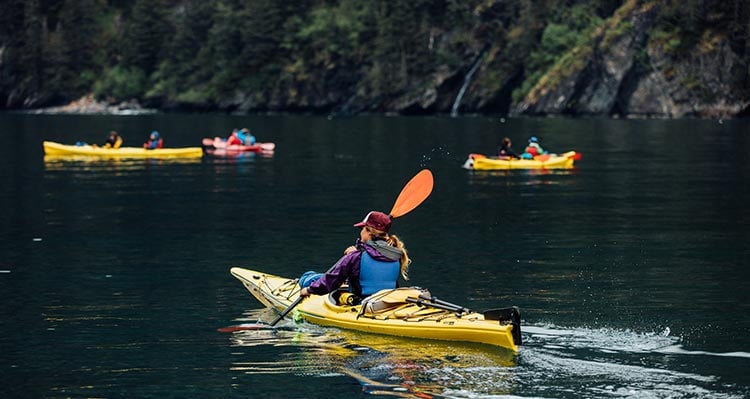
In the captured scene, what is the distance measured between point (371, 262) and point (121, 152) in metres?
42.4

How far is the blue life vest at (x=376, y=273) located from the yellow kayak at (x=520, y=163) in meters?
30.6

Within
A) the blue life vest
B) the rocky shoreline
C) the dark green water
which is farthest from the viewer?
the rocky shoreline

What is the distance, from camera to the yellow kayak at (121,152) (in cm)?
5781

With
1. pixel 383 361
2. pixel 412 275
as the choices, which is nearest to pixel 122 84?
pixel 412 275

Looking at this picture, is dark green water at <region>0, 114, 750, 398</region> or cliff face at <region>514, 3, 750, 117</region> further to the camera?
cliff face at <region>514, 3, 750, 117</region>

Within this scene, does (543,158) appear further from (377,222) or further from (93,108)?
(93,108)

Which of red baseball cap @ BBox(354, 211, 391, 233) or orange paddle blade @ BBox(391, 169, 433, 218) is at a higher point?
orange paddle blade @ BBox(391, 169, 433, 218)

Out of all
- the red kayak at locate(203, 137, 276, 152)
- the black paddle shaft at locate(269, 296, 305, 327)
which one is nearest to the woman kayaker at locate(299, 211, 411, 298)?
the black paddle shaft at locate(269, 296, 305, 327)

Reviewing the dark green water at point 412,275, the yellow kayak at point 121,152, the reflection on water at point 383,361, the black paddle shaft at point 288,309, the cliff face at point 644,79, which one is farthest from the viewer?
the cliff face at point 644,79

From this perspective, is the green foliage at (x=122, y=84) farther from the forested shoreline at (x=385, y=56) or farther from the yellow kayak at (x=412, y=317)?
the yellow kayak at (x=412, y=317)

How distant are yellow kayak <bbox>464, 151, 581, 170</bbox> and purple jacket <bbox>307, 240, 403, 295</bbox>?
101ft

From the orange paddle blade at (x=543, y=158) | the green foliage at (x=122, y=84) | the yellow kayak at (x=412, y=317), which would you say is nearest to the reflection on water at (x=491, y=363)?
the yellow kayak at (x=412, y=317)

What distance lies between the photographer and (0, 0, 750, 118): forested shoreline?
105562 millimetres

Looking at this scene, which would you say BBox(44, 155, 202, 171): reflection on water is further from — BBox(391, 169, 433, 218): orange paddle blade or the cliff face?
the cliff face
